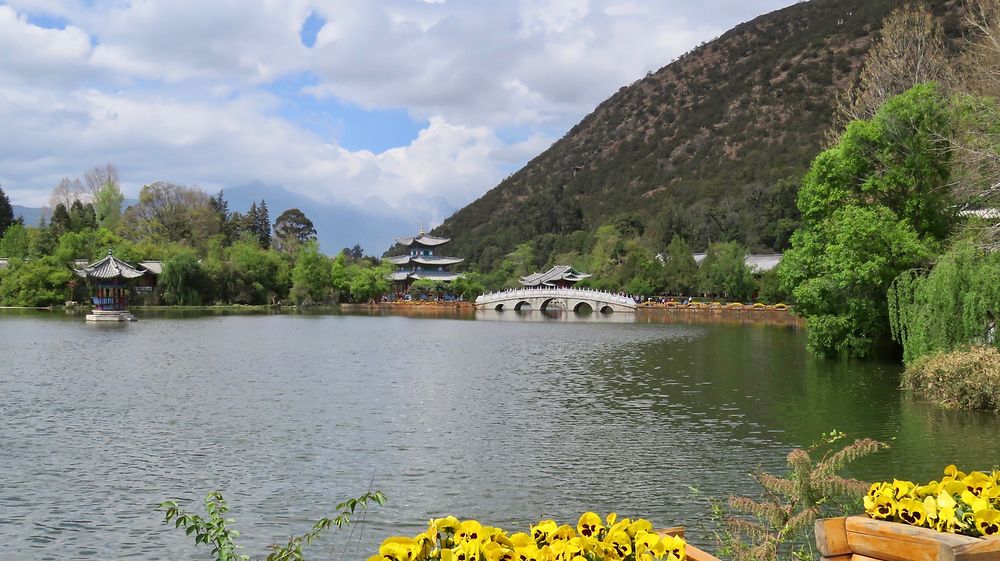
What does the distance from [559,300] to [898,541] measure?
57878 millimetres

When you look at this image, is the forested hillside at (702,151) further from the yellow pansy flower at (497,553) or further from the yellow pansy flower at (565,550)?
the yellow pansy flower at (497,553)

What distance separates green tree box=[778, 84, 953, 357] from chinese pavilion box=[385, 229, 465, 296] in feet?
184

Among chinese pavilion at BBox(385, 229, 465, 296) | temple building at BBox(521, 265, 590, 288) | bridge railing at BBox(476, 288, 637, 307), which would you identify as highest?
chinese pavilion at BBox(385, 229, 465, 296)

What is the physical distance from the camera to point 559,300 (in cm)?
6153

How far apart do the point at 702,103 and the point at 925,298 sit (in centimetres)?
10658

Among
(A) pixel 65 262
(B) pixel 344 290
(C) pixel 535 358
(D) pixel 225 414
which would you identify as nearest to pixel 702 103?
(B) pixel 344 290

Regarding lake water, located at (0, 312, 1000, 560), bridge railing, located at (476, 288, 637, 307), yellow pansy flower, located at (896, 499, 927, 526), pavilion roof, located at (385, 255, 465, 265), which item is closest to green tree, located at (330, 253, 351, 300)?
pavilion roof, located at (385, 255, 465, 265)

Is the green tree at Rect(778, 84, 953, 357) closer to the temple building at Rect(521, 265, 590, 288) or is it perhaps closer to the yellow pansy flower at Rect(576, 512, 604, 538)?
the yellow pansy flower at Rect(576, 512, 604, 538)

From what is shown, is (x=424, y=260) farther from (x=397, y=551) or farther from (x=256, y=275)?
(x=397, y=551)

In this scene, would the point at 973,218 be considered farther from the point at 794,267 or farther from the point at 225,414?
the point at 225,414

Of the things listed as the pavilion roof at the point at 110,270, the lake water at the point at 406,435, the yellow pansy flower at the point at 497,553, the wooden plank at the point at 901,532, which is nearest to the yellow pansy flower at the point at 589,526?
the yellow pansy flower at the point at 497,553

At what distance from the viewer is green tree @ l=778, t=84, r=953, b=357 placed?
65.4 feet

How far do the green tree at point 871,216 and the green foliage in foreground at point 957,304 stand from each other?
2.72 metres

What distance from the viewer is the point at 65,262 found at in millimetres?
57500
